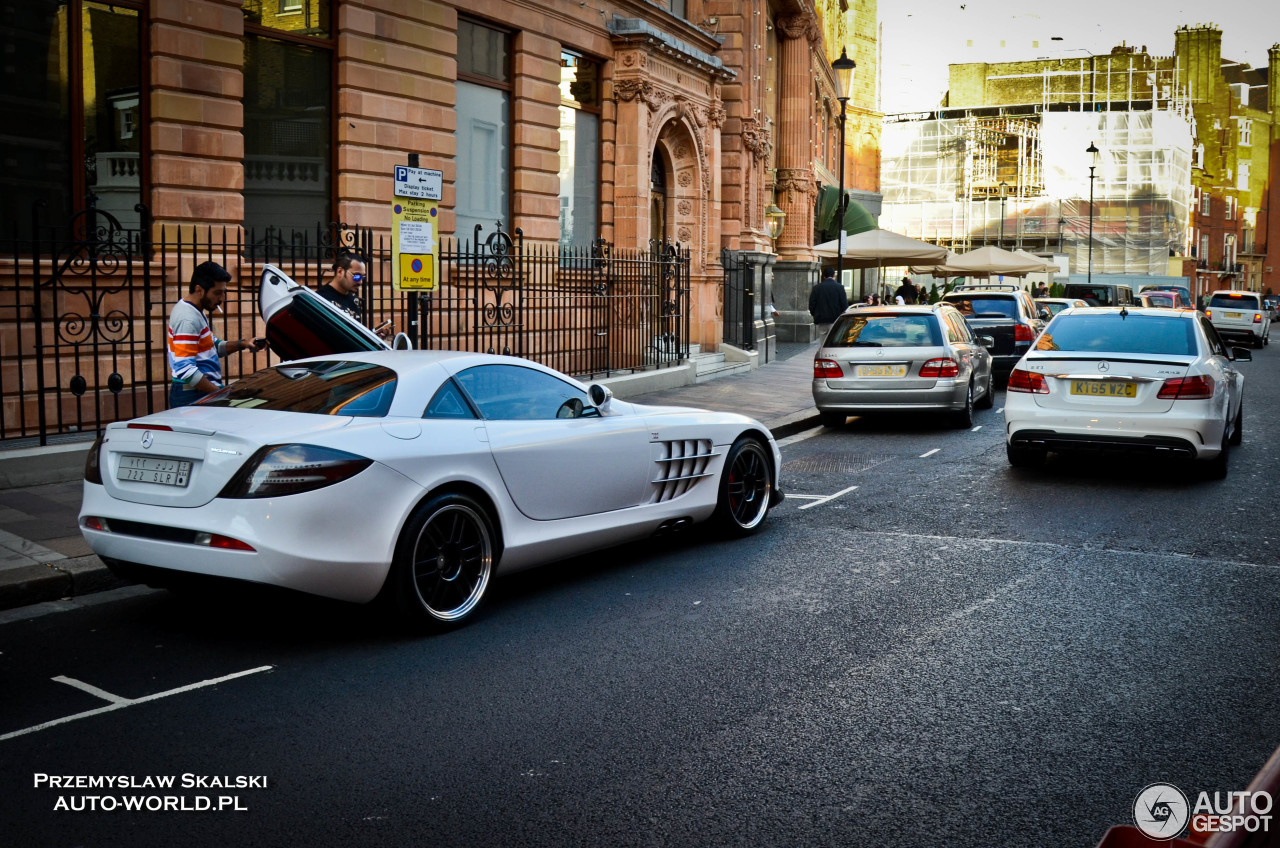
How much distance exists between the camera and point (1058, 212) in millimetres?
73000

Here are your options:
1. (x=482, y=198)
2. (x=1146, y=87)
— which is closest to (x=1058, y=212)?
(x=1146, y=87)

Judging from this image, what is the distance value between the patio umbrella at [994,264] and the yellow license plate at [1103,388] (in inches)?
1080

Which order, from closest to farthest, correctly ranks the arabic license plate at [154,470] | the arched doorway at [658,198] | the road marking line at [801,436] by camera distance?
1. the arabic license plate at [154,470]
2. the road marking line at [801,436]
3. the arched doorway at [658,198]

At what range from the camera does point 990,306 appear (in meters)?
21.5

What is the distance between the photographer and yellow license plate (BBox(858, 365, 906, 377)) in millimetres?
15289

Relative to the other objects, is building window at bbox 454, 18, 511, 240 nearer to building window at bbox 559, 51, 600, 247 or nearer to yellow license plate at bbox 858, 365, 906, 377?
building window at bbox 559, 51, 600, 247

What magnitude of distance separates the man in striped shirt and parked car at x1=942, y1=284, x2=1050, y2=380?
1495 cm

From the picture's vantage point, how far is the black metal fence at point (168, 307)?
33.8 feet

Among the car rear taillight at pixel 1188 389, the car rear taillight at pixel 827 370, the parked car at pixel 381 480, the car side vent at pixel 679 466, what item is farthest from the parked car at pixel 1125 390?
the parked car at pixel 381 480

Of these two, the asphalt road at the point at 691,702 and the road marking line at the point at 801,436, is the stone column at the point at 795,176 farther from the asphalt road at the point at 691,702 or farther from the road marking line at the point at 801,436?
the asphalt road at the point at 691,702

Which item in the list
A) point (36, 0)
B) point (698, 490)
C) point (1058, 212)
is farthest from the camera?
point (1058, 212)

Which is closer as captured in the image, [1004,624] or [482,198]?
[1004,624]

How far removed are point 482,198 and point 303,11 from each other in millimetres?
3925

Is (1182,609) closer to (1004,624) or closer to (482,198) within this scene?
(1004,624)
